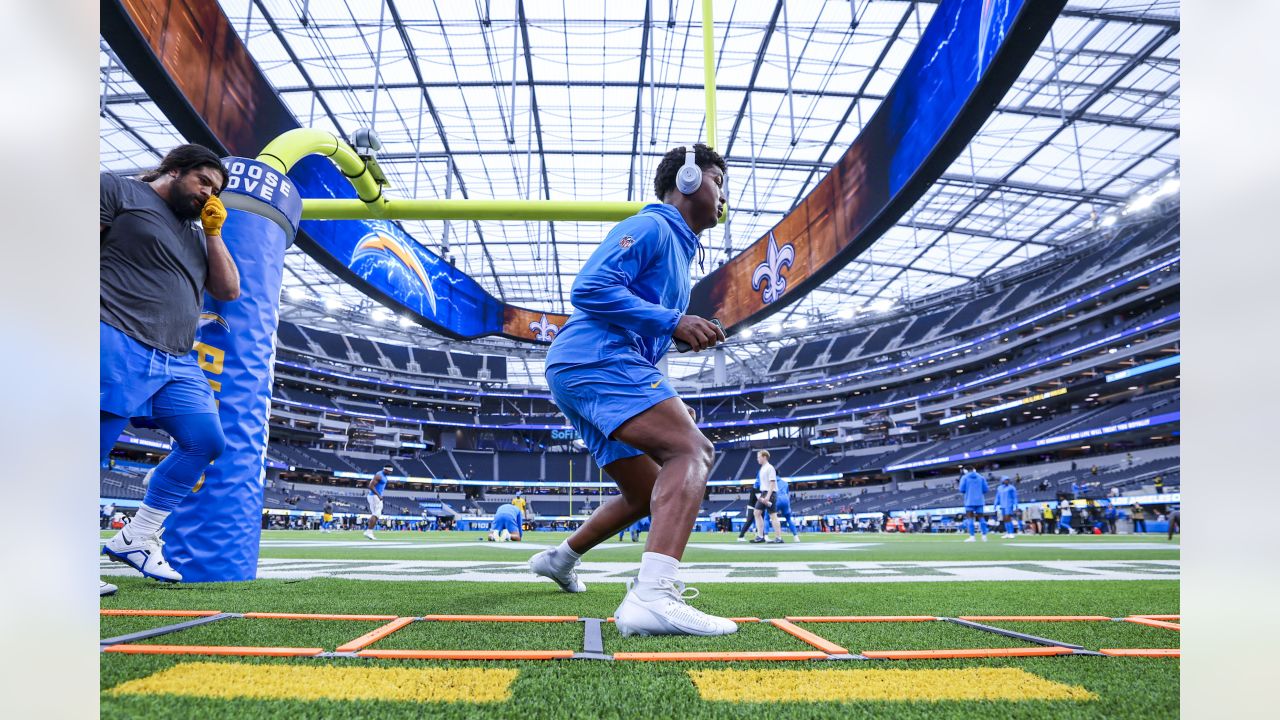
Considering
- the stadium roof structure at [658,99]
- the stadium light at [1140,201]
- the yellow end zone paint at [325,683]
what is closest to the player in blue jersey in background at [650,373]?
the yellow end zone paint at [325,683]

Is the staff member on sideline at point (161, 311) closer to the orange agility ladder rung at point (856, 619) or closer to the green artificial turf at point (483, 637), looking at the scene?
the green artificial turf at point (483, 637)

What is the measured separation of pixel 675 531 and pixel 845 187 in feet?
24.1

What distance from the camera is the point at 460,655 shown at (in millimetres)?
Result: 1627

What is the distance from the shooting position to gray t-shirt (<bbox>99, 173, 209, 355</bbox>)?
105 inches

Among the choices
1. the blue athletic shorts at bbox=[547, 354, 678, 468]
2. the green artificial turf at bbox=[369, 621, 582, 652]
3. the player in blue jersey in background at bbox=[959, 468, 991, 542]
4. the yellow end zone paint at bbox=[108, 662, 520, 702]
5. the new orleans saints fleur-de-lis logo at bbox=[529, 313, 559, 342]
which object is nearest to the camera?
the yellow end zone paint at bbox=[108, 662, 520, 702]

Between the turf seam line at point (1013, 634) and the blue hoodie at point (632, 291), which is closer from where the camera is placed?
the turf seam line at point (1013, 634)

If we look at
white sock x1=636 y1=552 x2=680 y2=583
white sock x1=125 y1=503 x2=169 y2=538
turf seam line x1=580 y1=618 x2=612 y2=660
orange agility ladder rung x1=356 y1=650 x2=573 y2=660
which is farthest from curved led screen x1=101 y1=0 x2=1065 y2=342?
orange agility ladder rung x1=356 y1=650 x2=573 y2=660

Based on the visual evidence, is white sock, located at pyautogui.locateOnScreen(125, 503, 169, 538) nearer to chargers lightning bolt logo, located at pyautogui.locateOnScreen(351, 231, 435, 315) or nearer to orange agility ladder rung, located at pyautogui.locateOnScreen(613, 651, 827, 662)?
orange agility ladder rung, located at pyautogui.locateOnScreen(613, 651, 827, 662)

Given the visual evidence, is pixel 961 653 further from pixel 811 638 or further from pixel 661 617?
pixel 661 617

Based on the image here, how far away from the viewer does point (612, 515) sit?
2.99 meters

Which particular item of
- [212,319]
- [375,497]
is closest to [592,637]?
[212,319]

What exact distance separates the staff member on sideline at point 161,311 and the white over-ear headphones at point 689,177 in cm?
204

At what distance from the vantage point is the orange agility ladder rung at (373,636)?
1.71 m

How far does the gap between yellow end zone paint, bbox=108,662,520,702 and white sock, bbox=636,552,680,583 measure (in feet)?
2.24
